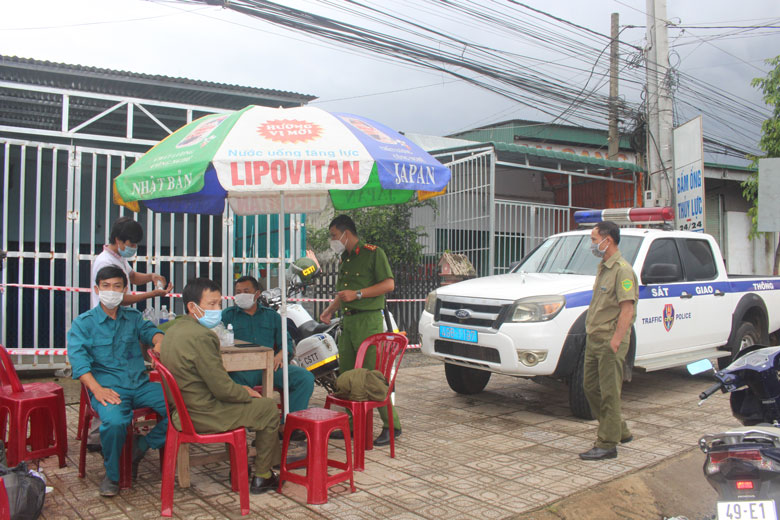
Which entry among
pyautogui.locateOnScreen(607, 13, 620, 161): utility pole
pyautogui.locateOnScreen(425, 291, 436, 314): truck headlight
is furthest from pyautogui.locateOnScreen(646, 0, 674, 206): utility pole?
pyautogui.locateOnScreen(425, 291, 436, 314): truck headlight

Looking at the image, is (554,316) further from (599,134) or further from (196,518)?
(599,134)

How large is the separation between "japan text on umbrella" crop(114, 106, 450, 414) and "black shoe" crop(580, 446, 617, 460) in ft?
7.57

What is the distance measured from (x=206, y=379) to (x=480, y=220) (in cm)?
892

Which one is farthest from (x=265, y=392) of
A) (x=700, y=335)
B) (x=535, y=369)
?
(x=700, y=335)

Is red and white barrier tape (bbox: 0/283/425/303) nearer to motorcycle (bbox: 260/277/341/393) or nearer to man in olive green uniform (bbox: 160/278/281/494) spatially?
motorcycle (bbox: 260/277/341/393)

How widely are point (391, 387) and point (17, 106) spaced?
28.9 ft

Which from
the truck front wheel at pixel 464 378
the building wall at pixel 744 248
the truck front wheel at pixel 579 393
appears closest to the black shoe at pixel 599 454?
the truck front wheel at pixel 579 393

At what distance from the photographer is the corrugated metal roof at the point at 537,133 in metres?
19.2

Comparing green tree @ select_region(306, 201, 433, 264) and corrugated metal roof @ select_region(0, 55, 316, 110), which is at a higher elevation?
corrugated metal roof @ select_region(0, 55, 316, 110)

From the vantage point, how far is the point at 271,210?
574 cm

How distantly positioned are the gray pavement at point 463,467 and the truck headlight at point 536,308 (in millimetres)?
1019

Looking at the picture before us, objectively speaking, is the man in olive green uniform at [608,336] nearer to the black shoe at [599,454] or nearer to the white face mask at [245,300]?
the black shoe at [599,454]

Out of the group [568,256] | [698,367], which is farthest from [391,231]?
[698,367]

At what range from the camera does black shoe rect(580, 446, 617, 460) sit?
15.3ft
